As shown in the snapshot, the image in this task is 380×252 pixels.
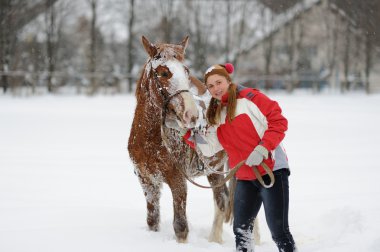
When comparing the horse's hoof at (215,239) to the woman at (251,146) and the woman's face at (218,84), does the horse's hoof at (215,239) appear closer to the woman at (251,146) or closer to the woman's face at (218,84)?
the woman at (251,146)

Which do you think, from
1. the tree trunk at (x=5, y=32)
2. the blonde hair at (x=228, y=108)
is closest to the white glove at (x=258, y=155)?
the blonde hair at (x=228, y=108)

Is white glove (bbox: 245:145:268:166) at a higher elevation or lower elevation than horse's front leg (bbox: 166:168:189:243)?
higher

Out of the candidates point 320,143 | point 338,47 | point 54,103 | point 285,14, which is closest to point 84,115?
point 54,103

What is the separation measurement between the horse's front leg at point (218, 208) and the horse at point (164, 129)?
12.8 inches

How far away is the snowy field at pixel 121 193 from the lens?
3.72 meters

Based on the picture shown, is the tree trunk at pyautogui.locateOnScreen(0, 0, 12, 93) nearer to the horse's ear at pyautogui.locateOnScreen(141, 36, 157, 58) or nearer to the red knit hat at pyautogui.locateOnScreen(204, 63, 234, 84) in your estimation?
the horse's ear at pyautogui.locateOnScreen(141, 36, 157, 58)

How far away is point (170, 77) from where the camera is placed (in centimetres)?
324

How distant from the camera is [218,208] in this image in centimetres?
430

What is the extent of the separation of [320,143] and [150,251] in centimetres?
735

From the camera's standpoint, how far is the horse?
10.5 ft

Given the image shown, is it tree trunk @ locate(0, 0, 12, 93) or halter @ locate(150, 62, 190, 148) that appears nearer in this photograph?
halter @ locate(150, 62, 190, 148)

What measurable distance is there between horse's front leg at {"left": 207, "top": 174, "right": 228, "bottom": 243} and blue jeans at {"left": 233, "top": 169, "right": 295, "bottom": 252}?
1.11 m

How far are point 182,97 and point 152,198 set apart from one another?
1.28 meters

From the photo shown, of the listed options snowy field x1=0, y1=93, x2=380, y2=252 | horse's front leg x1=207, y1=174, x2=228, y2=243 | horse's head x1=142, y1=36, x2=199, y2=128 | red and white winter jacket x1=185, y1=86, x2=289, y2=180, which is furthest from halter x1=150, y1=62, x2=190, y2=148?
snowy field x1=0, y1=93, x2=380, y2=252
